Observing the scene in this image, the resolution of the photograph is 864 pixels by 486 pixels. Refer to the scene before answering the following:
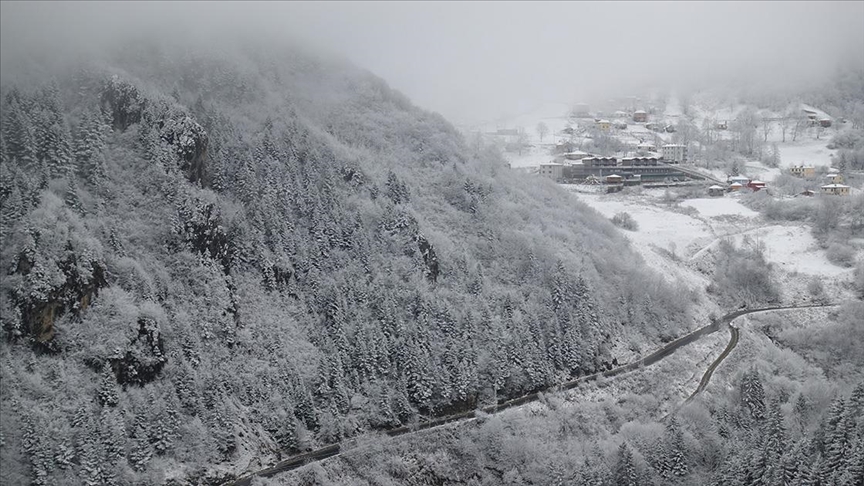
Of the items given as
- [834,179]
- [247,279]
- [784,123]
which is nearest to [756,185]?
[834,179]

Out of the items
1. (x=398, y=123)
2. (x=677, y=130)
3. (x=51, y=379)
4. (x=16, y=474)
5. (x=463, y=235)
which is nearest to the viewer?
(x=16, y=474)

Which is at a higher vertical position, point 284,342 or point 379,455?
point 284,342

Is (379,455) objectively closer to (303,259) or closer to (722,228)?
(303,259)

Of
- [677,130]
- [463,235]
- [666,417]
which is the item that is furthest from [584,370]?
[677,130]

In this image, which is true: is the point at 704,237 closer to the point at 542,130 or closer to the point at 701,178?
the point at 701,178

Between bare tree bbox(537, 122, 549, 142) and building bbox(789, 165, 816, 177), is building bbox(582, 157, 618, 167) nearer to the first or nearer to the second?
bare tree bbox(537, 122, 549, 142)

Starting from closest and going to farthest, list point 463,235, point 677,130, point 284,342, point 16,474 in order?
1. point 16,474
2. point 284,342
3. point 463,235
4. point 677,130

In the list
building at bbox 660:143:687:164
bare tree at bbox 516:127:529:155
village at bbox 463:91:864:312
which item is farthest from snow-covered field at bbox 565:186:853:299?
bare tree at bbox 516:127:529:155
